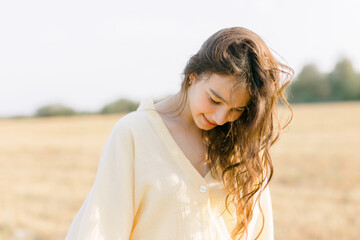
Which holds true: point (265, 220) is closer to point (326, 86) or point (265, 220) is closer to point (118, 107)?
point (118, 107)

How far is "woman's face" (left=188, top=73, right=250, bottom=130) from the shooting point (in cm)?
184

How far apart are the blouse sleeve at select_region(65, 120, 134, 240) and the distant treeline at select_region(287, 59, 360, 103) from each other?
130 ft

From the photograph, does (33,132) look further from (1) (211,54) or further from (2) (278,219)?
(1) (211,54)

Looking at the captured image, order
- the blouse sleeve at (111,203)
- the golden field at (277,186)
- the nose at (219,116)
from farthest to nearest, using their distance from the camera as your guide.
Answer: the golden field at (277,186)
the nose at (219,116)
the blouse sleeve at (111,203)

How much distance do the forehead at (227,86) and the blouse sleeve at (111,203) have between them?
0.48m

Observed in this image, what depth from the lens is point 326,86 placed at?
4253 centimetres

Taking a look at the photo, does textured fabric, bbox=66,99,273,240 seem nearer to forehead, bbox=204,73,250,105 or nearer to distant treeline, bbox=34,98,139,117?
forehead, bbox=204,73,250,105

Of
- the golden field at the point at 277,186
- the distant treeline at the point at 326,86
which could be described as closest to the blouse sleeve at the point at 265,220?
the golden field at the point at 277,186

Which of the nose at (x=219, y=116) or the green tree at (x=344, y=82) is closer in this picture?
the nose at (x=219, y=116)

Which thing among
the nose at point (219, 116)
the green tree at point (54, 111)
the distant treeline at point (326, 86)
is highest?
the nose at point (219, 116)

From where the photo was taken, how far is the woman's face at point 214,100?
1.84 m

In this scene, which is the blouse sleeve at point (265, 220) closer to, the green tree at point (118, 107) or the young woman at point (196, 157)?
the young woman at point (196, 157)

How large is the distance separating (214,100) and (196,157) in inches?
12.8

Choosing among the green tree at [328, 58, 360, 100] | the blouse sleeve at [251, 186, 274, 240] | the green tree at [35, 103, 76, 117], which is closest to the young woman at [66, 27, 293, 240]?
the blouse sleeve at [251, 186, 274, 240]
